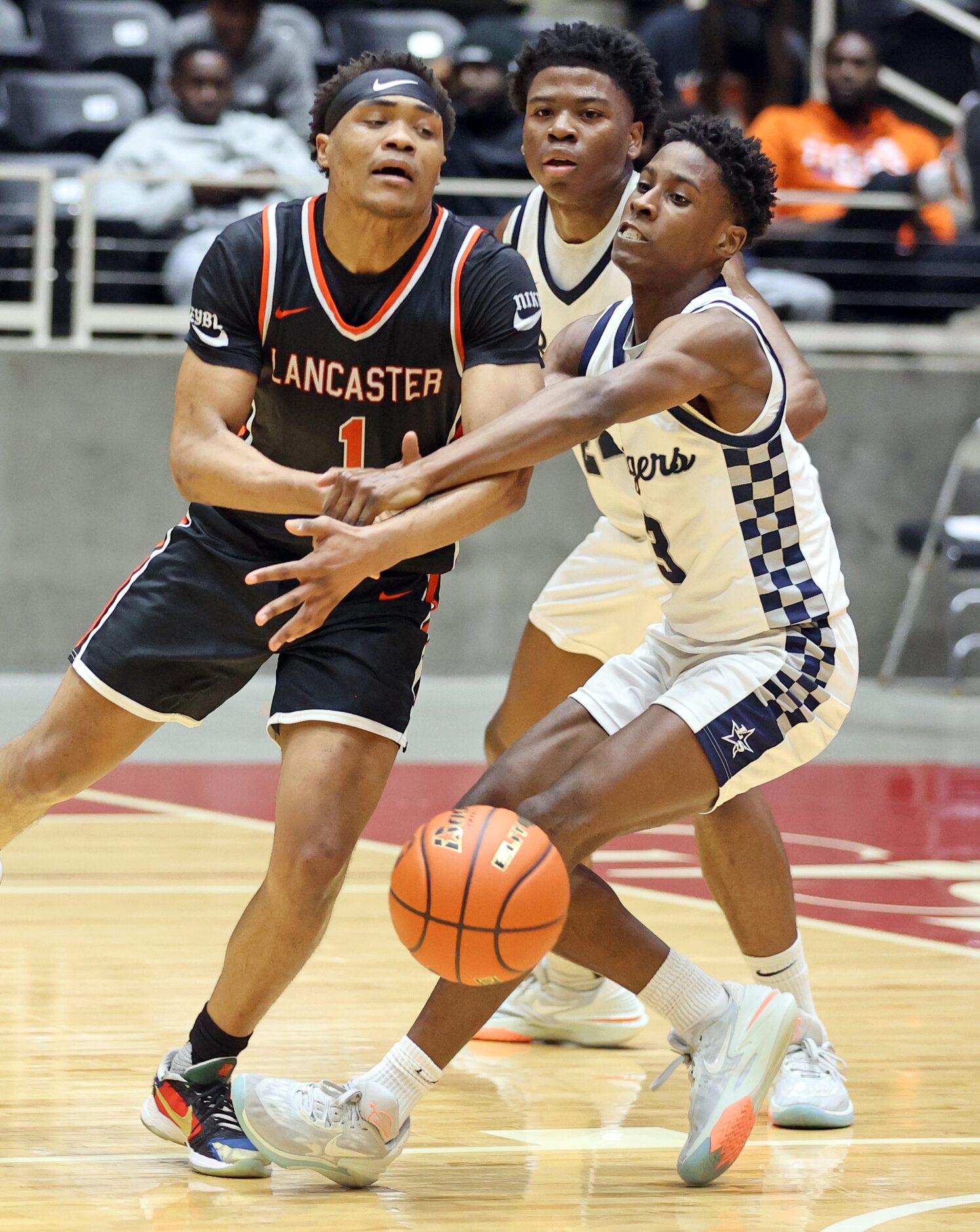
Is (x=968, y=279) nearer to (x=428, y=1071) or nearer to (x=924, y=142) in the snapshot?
(x=924, y=142)

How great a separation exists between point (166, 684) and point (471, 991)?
0.84 metres

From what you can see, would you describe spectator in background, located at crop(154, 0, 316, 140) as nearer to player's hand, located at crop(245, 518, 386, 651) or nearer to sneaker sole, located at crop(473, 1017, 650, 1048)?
sneaker sole, located at crop(473, 1017, 650, 1048)

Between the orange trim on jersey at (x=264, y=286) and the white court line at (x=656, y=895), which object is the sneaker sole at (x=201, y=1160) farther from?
the white court line at (x=656, y=895)

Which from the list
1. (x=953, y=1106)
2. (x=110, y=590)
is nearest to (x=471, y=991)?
(x=953, y=1106)

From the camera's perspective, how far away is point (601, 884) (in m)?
3.79

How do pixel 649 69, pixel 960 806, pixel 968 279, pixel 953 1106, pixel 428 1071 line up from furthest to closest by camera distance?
pixel 968 279 → pixel 960 806 → pixel 649 69 → pixel 953 1106 → pixel 428 1071

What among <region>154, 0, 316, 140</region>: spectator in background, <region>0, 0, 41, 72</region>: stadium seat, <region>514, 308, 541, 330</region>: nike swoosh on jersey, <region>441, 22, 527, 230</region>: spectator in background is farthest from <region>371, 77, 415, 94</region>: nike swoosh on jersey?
<region>0, 0, 41, 72</region>: stadium seat

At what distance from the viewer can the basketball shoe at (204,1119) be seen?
11.3ft

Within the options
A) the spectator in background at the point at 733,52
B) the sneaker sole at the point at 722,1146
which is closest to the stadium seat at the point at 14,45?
the spectator in background at the point at 733,52

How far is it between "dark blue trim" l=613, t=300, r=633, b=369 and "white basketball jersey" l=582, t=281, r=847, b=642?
1.1 inches

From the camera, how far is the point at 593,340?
13.0 ft

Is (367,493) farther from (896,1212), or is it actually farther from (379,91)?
(896,1212)

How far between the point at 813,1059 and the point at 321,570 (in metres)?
1.56

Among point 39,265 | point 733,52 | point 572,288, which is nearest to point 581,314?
point 572,288
